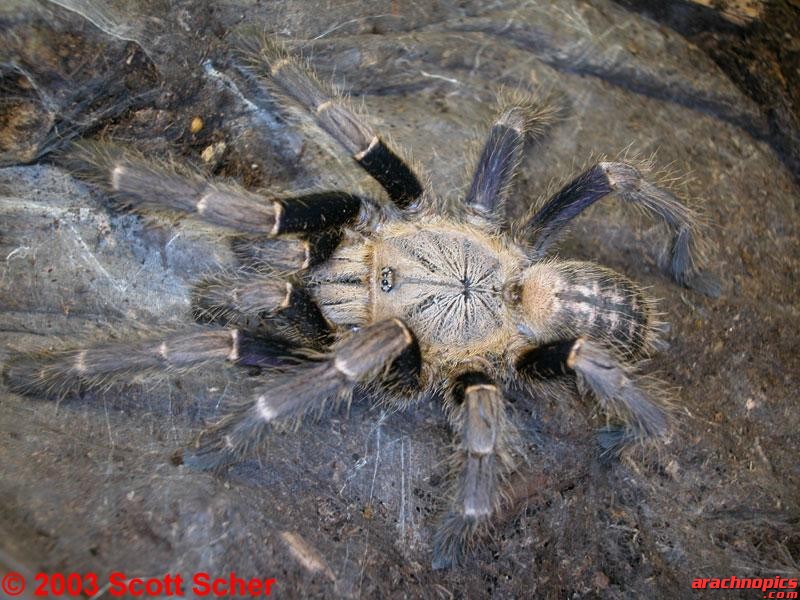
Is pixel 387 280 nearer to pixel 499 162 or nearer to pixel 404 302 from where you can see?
pixel 404 302

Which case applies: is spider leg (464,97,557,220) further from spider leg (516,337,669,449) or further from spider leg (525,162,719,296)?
spider leg (516,337,669,449)

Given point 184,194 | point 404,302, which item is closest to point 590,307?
point 404,302

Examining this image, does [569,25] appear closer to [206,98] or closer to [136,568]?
[206,98]

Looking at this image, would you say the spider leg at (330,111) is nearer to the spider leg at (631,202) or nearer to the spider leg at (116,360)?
the spider leg at (631,202)

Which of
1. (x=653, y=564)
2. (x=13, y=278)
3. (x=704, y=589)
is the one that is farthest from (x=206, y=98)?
(x=704, y=589)

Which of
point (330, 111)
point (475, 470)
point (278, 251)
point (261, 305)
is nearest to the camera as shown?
point (475, 470)

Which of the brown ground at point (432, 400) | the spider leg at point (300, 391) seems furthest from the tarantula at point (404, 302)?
the brown ground at point (432, 400)
